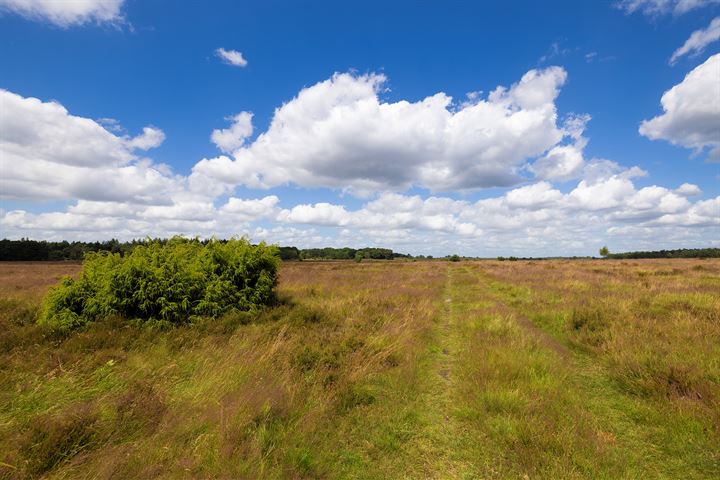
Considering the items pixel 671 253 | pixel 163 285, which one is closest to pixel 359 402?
pixel 163 285

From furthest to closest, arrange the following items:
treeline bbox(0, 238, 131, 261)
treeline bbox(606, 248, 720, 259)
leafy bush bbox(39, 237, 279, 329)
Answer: treeline bbox(606, 248, 720, 259) < treeline bbox(0, 238, 131, 261) < leafy bush bbox(39, 237, 279, 329)

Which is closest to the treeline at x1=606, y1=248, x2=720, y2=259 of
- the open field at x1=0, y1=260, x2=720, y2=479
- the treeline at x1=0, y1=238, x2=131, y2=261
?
the open field at x1=0, y1=260, x2=720, y2=479

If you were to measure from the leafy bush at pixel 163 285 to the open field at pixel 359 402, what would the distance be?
86 cm

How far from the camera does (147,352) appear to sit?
23.6ft

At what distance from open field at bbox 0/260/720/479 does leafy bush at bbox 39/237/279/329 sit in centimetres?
86

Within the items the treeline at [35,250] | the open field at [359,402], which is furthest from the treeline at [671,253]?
the treeline at [35,250]

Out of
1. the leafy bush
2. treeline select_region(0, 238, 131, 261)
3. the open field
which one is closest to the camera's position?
the open field

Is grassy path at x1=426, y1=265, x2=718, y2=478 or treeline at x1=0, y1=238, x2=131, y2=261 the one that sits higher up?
treeline at x1=0, y1=238, x2=131, y2=261

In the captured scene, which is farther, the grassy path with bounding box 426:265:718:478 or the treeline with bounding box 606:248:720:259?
the treeline with bounding box 606:248:720:259

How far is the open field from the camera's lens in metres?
3.80

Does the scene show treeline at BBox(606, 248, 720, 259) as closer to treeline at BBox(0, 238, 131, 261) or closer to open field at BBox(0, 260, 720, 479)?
open field at BBox(0, 260, 720, 479)

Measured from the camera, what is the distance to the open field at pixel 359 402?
3.80m

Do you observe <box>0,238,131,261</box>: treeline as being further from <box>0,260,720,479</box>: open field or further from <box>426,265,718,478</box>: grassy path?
<box>426,265,718,478</box>: grassy path

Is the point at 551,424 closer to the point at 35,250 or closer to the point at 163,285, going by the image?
the point at 163,285
